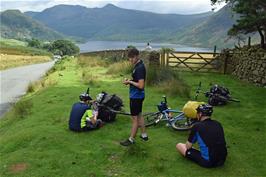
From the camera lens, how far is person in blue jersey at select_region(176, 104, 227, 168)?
26.6 ft

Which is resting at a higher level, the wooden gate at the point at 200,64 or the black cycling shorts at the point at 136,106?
the black cycling shorts at the point at 136,106

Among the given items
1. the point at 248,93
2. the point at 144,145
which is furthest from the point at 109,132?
→ the point at 248,93

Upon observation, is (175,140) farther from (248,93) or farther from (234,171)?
(248,93)

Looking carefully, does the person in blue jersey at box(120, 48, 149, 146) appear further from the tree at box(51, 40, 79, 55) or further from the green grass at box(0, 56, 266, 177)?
the tree at box(51, 40, 79, 55)

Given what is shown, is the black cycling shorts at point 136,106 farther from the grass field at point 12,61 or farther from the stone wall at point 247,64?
the grass field at point 12,61

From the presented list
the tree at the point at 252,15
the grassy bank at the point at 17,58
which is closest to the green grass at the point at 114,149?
the tree at the point at 252,15

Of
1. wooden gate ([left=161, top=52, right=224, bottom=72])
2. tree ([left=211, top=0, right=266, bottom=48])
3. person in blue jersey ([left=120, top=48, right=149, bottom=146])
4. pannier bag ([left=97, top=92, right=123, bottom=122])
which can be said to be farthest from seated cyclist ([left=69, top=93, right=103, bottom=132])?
wooden gate ([left=161, top=52, right=224, bottom=72])

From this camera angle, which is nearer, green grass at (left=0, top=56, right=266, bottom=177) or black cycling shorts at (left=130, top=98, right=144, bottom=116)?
green grass at (left=0, top=56, right=266, bottom=177)

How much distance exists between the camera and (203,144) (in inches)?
322

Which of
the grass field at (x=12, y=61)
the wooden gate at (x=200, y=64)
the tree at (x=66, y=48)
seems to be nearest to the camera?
the wooden gate at (x=200, y=64)

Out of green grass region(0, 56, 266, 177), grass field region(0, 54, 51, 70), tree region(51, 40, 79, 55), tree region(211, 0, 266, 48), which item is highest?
tree region(211, 0, 266, 48)

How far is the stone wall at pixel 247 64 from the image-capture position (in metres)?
21.5

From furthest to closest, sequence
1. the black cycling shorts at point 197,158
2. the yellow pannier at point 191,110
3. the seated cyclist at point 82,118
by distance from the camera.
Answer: the seated cyclist at point 82,118
the yellow pannier at point 191,110
the black cycling shorts at point 197,158

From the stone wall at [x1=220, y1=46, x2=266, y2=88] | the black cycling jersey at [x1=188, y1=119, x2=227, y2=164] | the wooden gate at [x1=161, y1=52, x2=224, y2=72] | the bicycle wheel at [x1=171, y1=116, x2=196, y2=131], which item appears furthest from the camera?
the wooden gate at [x1=161, y1=52, x2=224, y2=72]
